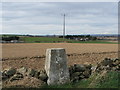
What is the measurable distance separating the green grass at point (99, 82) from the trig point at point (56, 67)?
30 centimetres

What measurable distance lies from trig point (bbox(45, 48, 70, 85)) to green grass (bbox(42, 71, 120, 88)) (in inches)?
11.7

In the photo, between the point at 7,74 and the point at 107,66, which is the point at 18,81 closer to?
the point at 7,74

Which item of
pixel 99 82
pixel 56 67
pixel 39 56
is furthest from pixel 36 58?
pixel 99 82

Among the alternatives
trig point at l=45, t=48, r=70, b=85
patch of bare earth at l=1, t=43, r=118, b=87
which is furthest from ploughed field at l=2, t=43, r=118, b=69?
trig point at l=45, t=48, r=70, b=85

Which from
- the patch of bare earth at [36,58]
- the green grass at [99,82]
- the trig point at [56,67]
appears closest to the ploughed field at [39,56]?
the patch of bare earth at [36,58]

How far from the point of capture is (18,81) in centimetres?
903

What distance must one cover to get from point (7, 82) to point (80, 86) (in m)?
2.70

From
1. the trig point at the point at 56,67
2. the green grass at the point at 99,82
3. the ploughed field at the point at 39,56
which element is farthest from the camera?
the ploughed field at the point at 39,56

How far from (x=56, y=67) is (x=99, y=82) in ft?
5.43

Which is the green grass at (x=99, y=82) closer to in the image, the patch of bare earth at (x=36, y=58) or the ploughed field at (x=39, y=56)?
the patch of bare earth at (x=36, y=58)

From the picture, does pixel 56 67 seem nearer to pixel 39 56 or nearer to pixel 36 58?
pixel 36 58

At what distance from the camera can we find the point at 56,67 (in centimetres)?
907

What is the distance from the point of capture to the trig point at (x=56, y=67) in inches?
356

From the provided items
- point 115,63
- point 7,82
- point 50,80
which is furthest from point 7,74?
point 115,63
